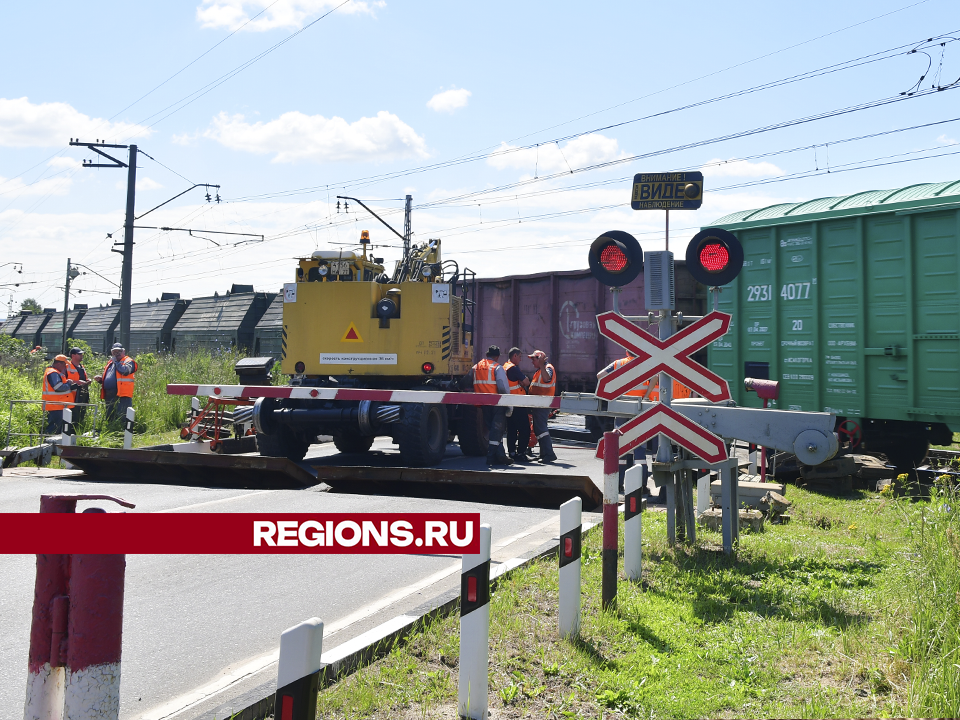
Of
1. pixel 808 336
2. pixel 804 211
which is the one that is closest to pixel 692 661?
pixel 808 336

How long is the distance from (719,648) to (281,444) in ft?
27.1

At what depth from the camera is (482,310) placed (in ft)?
60.4

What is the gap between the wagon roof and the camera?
31.6 feet

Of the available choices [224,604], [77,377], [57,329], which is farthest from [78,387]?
[57,329]

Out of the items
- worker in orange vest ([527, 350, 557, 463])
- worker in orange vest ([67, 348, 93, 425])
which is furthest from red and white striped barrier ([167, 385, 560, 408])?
worker in orange vest ([67, 348, 93, 425])

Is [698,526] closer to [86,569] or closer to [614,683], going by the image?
[614,683]

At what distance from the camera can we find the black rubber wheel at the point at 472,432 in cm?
1265

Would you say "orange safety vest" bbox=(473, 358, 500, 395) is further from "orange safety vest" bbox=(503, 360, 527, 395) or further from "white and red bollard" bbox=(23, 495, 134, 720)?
"white and red bollard" bbox=(23, 495, 134, 720)

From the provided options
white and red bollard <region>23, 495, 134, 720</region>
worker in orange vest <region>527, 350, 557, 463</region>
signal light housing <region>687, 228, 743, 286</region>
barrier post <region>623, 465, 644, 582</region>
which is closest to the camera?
white and red bollard <region>23, 495, 134, 720</region>

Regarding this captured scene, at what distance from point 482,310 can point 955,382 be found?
1061cm

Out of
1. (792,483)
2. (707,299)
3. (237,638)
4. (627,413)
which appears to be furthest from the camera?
(707,299)

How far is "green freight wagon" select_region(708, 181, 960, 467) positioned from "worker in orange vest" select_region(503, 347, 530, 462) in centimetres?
302

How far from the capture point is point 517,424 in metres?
12.5

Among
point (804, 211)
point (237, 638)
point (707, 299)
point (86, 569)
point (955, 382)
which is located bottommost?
point (237, 638)
